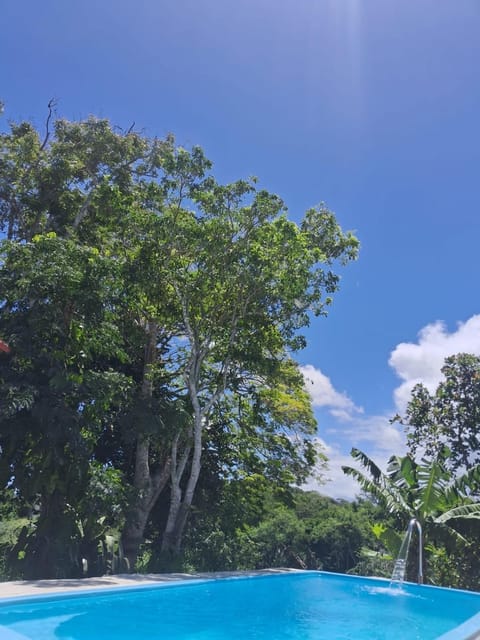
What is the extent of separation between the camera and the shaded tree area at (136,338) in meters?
10.1

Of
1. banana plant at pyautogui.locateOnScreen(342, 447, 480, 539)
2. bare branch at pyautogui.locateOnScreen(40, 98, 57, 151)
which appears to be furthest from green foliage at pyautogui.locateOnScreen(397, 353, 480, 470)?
bare branch at pyautogui.locateOnScreen(40, 98, 57, 151)

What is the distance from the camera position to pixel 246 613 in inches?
311

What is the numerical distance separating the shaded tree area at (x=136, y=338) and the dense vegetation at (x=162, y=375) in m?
0.05

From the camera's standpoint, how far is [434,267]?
53.5 ft

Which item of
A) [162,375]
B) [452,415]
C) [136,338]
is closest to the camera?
[136,338]

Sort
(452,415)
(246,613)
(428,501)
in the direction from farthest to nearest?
1. (452,415)
2. (428,501)
3. (246,613)

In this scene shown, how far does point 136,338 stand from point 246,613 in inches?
316

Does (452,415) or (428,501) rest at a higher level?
(452,415)

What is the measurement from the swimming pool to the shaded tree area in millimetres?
2504

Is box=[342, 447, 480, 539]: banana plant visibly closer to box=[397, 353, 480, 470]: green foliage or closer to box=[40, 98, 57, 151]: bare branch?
box=[397, 353, 480, 470]: green foliage

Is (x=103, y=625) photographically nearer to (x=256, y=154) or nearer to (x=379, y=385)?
(x=256, y=154)

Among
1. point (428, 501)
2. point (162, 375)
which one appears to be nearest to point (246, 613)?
point (428, 501)

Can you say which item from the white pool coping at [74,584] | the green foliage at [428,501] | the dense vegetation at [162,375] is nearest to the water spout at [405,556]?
the green foliage at [428,501]

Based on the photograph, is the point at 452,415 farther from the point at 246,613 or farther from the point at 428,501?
the point at 246,613
